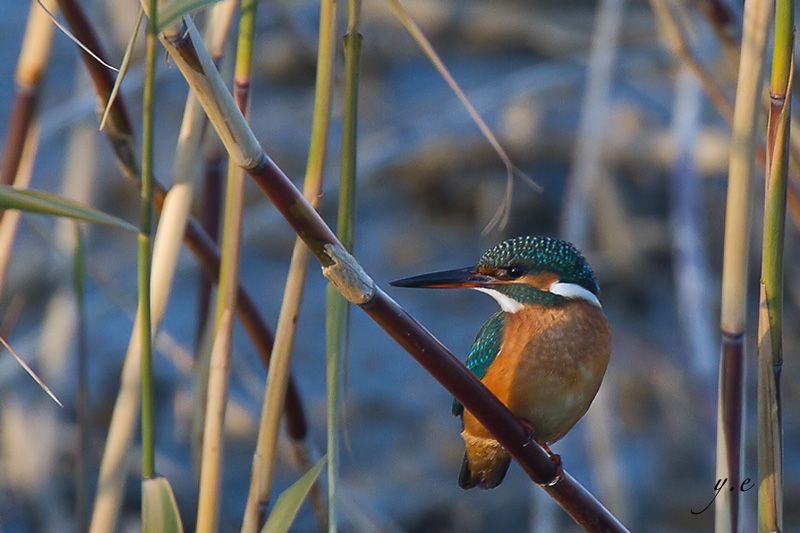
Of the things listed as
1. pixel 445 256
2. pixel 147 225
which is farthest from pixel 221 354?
pixel 445 256

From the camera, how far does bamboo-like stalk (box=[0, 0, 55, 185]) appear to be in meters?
1.75

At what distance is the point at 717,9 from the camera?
68.5 inches

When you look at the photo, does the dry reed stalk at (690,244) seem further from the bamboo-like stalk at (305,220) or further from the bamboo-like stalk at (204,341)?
the bamboo-like stalk at (305,220)

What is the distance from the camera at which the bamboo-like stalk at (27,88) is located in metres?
1.75

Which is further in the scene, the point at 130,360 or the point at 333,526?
the point at 130,360

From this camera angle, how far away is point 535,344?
68.2 inches

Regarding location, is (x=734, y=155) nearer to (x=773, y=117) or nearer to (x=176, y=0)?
(x=773, y=117)

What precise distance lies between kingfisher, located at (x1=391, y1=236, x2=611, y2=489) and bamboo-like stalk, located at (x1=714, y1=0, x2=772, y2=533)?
0.34 metres

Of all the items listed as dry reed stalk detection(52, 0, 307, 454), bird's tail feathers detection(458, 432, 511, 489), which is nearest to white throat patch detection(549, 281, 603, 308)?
bird's tail feathers detection(458, 432, 511, 489)

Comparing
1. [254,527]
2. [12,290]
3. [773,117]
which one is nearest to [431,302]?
[12,290]

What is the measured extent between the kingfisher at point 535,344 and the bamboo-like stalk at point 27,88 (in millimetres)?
706

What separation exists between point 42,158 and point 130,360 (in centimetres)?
360

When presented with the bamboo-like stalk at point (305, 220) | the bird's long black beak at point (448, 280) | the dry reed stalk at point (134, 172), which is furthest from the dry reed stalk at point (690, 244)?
the bamboo-like stalk at point (305, 220)

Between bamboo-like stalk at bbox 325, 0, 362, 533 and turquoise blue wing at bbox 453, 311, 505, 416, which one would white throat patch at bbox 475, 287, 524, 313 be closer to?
turquoise blue wing at bbox 453, 311, 505, 416
